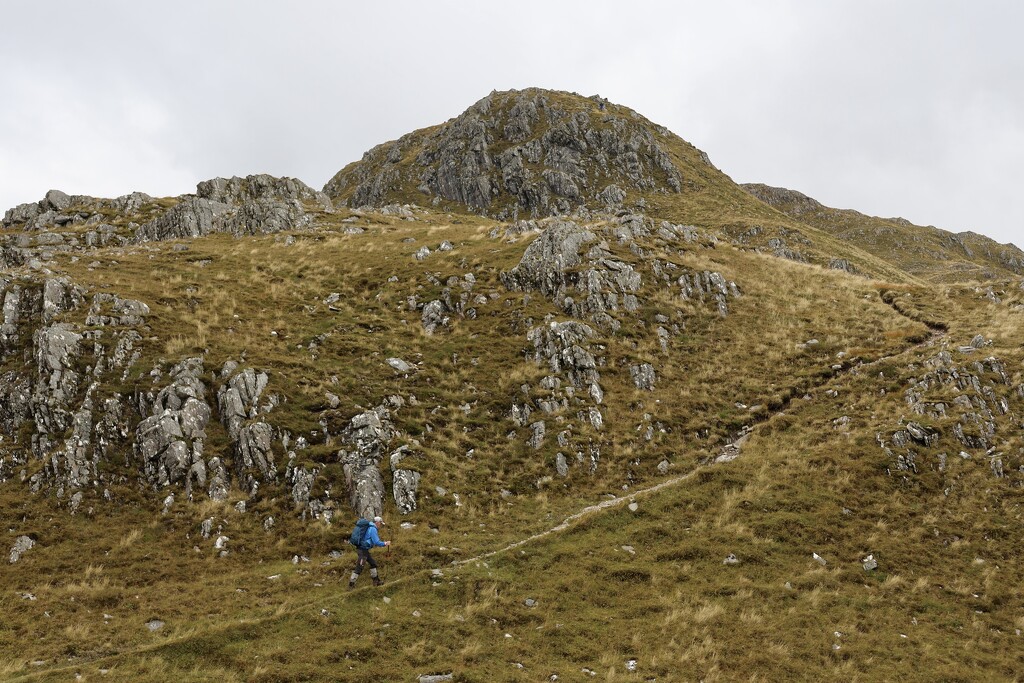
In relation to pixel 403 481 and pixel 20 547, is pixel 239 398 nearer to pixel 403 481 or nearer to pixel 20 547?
pixel 403 481

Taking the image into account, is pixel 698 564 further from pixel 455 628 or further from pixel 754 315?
pixel 754 315

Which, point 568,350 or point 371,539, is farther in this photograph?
point 568,350

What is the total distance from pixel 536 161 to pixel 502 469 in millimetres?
117802

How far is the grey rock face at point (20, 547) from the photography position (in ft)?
64.8

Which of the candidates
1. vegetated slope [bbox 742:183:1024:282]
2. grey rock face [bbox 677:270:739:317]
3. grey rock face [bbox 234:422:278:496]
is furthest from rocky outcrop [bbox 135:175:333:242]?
vegetated slope [bbox 742:183:1024:282]

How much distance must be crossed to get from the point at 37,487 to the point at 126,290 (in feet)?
46.9

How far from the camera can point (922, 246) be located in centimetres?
15475

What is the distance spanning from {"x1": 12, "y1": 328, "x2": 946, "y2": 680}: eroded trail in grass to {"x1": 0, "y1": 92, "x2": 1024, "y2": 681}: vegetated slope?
168mm

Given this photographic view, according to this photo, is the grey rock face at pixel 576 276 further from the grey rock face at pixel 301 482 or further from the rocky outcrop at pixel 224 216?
the rocky outcrop at pixel 224 216

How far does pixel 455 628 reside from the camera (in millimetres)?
16781

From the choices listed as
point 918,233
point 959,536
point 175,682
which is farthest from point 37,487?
point 918,233

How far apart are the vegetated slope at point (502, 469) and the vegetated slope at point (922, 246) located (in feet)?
379

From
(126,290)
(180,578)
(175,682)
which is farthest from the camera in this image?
(126,290)

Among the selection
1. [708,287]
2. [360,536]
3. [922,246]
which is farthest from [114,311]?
[922,246]
